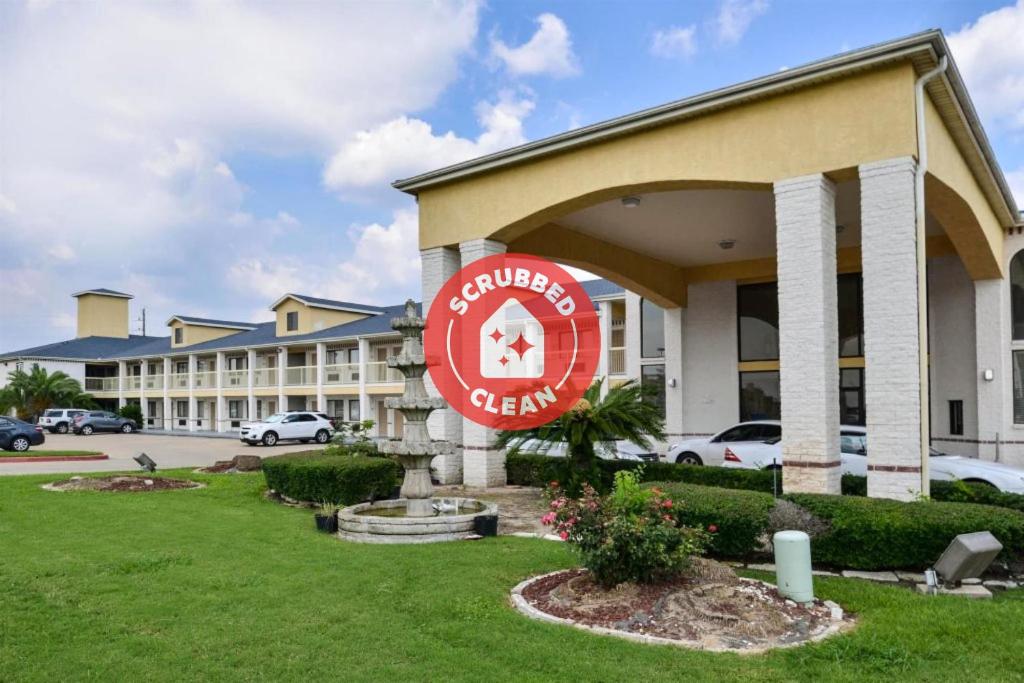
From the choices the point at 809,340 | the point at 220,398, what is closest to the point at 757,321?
the point at 809,340

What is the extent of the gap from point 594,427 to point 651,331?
517 inches

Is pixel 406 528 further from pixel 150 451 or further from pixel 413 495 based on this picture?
pixel 150 451

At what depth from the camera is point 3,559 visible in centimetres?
833

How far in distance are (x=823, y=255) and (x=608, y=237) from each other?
329 inches

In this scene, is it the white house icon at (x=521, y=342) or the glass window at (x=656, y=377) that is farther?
the white house icon at (x=521, y=342)

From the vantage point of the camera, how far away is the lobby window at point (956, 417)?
18.0m

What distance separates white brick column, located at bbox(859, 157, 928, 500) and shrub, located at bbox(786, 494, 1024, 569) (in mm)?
1724

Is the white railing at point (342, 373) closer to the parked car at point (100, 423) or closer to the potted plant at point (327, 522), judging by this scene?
the parked car at point (100, 423)

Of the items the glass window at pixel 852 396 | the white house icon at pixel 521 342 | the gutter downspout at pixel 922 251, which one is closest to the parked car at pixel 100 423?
the white house icon at pixel 521 342

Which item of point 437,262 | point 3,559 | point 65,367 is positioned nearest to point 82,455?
point 437,262

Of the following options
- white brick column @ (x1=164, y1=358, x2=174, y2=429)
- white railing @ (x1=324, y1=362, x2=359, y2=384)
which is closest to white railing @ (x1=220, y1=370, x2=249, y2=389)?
white brick column @ (x1=164, y1=358, x2=174, y2=429)

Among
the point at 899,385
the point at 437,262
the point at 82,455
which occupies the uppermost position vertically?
the point at 437,262

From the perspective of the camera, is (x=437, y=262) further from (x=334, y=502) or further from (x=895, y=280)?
(x=895, y=280)

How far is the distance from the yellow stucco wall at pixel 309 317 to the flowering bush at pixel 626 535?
3513cm
